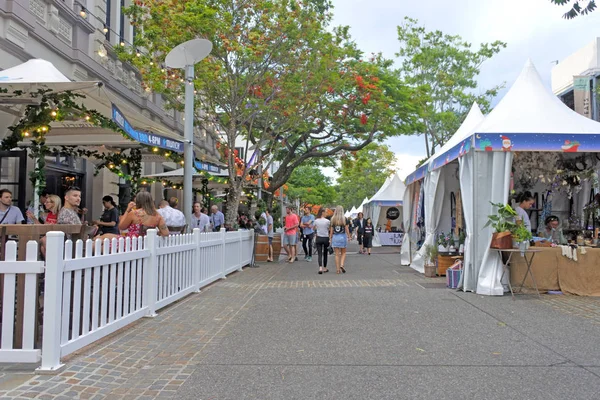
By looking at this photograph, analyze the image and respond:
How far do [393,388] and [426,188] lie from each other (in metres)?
8.55

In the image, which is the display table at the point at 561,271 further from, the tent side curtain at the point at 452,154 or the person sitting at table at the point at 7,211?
the person sitting at table at the point at 7,211

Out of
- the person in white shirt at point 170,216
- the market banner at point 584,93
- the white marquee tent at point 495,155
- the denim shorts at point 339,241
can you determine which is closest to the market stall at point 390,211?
the market banner at point 584,93

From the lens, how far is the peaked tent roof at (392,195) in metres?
29.0

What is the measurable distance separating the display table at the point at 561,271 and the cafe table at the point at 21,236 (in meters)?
7.00

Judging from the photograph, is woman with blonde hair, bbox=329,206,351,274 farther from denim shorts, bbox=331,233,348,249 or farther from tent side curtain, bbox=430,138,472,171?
tent side curtain, bbox=430,138,472,171

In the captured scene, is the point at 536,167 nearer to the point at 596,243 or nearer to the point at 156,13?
the point at 596,243

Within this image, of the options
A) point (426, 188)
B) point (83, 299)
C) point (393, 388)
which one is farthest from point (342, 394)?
point (426, 188)

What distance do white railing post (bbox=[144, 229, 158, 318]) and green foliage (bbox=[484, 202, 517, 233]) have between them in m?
5.27

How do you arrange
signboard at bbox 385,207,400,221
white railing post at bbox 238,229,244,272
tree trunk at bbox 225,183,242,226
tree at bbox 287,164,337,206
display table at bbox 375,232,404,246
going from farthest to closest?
tree at bbox 287,164,337,206 → signboard at bbox 385,207,400,221 → display table at bbox 375,232,404,246 → tree trunk at bbox 225,183,242,226 → white railing post at bbox 238,229,244,272

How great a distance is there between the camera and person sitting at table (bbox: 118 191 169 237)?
720cm

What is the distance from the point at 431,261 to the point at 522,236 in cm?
342

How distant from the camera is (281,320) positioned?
261 inches

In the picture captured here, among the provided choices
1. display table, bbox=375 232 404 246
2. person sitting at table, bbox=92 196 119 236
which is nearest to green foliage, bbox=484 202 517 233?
person sitting at table, bbox=92 196 119 236

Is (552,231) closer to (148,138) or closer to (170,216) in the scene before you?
(170,216)
